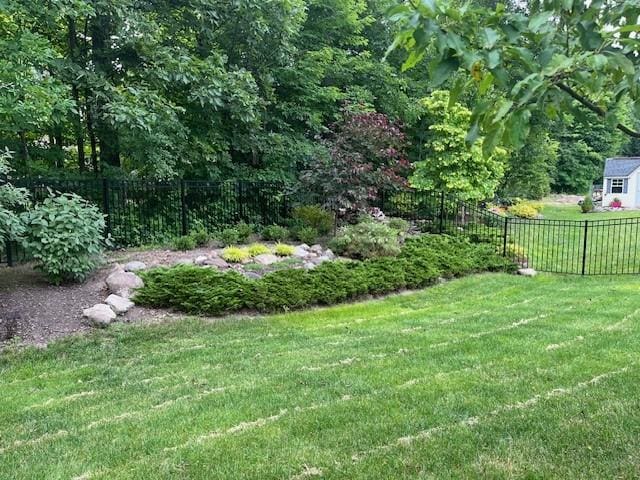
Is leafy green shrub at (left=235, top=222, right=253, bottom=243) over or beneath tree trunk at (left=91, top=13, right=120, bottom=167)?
beneath

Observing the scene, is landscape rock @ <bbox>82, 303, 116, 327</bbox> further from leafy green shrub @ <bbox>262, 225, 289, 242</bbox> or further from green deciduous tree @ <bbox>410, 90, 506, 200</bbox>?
green deciduous tree @ <bbox>410, 90, 506, 200</bbox>

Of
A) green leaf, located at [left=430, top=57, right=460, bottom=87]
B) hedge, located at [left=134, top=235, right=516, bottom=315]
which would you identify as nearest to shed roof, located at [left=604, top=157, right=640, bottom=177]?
hedge, located at [left=134, top=235, right=516, bottom=315]

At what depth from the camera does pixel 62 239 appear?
249 inches

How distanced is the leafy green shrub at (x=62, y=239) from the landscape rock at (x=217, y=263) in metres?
1.70

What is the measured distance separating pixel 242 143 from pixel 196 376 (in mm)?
8771

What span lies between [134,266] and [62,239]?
1.23 metres

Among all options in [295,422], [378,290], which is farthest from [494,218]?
[295,422]

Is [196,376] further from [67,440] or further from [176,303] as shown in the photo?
[176,303]

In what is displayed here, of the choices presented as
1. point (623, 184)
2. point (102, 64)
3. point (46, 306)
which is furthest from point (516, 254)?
point (623, 184)

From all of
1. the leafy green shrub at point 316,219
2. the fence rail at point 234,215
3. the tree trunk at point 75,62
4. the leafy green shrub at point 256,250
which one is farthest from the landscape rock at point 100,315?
the tree trunk at point 75,62

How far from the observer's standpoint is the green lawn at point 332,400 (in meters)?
2.58

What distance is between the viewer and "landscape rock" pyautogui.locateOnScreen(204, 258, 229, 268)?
781cm

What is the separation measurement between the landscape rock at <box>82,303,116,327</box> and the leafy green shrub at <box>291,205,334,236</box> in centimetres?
505

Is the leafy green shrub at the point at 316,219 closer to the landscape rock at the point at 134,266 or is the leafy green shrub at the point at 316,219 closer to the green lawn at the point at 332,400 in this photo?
the landscape rock at the point at 134,266
